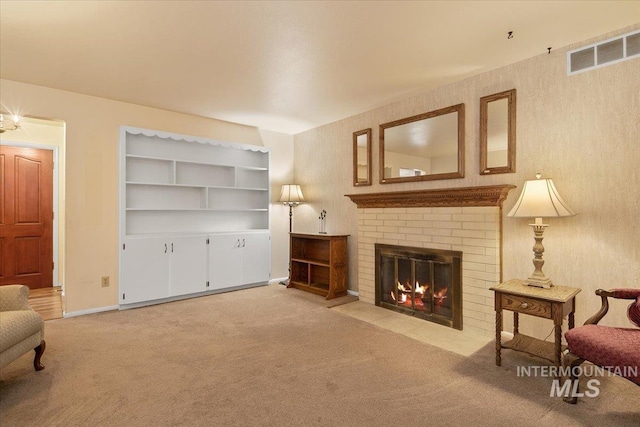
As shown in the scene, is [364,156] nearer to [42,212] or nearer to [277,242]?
[277,242]

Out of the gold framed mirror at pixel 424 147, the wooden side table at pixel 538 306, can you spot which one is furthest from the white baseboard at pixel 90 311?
the wooden side table at pixel 538 306

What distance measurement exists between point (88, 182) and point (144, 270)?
3.97 feet

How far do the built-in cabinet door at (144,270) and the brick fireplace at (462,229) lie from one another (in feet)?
8.63

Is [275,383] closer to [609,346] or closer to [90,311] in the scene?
[609,346]

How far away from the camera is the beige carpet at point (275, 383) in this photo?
1861 mm

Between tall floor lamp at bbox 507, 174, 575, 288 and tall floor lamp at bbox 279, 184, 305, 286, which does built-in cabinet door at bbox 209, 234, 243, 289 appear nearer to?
tall floor lamp at bbox 279, 184, 305, 286

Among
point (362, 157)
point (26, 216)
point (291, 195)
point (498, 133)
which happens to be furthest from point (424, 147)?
point (26, 216)

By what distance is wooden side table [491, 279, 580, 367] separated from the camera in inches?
86.0

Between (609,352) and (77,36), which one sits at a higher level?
(77,36)

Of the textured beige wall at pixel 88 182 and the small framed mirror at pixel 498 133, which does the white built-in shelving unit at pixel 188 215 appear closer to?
the textured beige wall at pixel 88 182

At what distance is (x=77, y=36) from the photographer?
2.53 meters

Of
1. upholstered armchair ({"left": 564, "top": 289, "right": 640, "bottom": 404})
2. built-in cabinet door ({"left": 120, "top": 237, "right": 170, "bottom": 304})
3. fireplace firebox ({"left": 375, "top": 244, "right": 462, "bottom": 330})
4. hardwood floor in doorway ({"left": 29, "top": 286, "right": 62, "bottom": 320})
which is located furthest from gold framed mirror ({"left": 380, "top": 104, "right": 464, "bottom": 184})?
hardwood floor in doorway ({"left": 29, "top": 286, "right": 62, "bottom": 320})

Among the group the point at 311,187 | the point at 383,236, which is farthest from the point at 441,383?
the point at 311,187

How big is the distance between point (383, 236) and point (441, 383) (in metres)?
2.02
